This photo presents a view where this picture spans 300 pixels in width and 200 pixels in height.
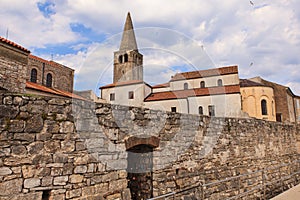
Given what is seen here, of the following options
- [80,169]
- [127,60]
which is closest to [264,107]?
[127,60]

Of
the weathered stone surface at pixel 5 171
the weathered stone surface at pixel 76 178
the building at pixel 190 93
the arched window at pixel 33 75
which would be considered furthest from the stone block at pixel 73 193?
the building at pixel 190 93

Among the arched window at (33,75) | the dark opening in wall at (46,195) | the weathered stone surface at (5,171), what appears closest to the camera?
the weathered stone surface at (5,171)

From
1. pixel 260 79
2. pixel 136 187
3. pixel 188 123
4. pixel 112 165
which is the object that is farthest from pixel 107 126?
pixel 260 79

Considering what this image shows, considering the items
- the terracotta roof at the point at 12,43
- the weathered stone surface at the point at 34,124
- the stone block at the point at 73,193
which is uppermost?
the terracotta roof at the point at 12,43

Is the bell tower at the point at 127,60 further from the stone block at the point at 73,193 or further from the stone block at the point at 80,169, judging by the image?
the stone block at the point at 73,193

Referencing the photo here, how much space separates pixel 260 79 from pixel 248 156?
1020 inches

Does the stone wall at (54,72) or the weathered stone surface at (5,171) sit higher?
the stone wall at (54,72)

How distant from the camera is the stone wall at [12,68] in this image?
9250 mm

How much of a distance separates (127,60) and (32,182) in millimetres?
39080

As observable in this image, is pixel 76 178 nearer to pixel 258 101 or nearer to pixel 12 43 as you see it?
pixel 12 43

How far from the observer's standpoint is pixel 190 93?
25.9m

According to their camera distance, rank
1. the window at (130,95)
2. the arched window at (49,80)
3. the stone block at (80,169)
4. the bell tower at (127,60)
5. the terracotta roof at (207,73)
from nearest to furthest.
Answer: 1. the stone block at (80,169)
2. the arched window at (49,80)
3. the terracotta roof at (207,73)
4. the window at (130,95)
5. the bell tower at (127,60)

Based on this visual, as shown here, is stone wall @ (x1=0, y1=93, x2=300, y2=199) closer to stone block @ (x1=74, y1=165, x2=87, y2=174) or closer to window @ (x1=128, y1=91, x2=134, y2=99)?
stone block @ (x1=74, y1=165, x2=87, y2=174)

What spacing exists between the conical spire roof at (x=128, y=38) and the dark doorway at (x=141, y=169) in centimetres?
3825
